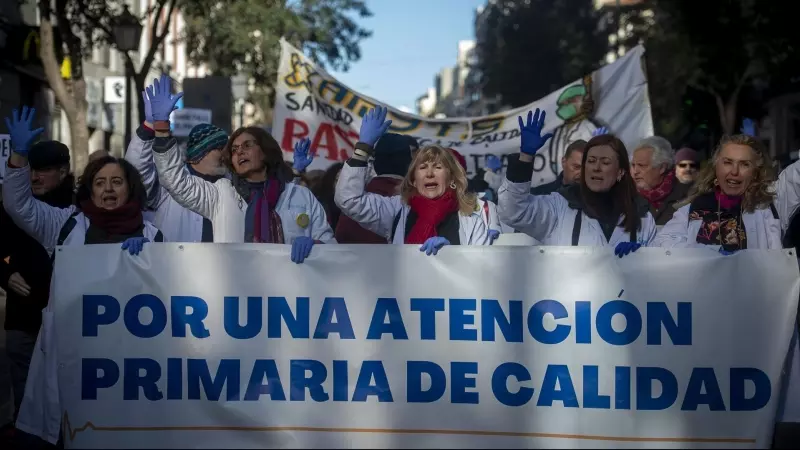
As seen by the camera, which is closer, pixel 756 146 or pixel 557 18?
pixel 756 146

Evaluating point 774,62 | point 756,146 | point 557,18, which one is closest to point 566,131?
point 756,146

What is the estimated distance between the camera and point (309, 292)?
5.00m

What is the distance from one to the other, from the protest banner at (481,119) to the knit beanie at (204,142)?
4.48 metres

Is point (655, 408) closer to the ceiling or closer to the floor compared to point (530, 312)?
closer to the floor

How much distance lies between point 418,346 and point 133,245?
49.8 inches

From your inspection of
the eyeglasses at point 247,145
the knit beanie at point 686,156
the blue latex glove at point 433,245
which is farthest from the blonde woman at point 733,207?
the knit beanie at point 686,156

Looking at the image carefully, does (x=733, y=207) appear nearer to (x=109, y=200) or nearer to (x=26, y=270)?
(x=109, y=200)

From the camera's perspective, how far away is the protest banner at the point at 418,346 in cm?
479

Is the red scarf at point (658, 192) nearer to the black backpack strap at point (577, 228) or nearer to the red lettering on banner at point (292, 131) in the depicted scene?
the black backpack strap at point (577, 228)

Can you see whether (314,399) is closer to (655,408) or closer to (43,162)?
(655,408)

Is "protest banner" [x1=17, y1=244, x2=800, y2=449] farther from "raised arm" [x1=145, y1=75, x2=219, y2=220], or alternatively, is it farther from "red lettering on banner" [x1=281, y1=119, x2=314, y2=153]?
"red lettering on banner" [x1=281, y1=119, x2=314, y2=153]

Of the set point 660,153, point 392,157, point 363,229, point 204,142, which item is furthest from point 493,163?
point 204,142

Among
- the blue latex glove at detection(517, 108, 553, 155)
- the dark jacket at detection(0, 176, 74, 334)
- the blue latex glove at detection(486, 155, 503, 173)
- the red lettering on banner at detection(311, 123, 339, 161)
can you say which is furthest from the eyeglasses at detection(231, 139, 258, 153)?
the red lettering on banner at detection(311, 123, 339, 161)

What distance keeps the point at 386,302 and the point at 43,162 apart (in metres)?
2.04
